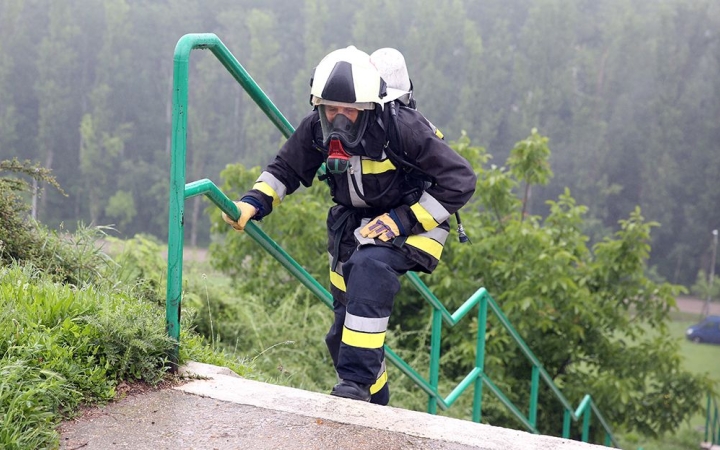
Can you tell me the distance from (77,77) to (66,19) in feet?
11.4

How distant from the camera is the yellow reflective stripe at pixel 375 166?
2.66 meters

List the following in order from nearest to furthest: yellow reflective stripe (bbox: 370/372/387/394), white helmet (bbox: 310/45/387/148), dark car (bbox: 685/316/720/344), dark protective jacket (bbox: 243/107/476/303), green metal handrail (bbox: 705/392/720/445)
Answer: white helmet (bbox: 310/45/387/148) → dark protective jacket (bbox: 243/107/476/303) → yellow reflective stripe (bbox: 370/372/387/394) → green metal handrail (bbox: 705/392/720/445) → dark car (bbox: 685/316/720/344)

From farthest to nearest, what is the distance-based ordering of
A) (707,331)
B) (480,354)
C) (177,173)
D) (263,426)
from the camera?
(707,331) < (480,354) < (177,173) < (263,426)

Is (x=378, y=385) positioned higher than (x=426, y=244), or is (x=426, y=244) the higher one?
(x=426, y=244)

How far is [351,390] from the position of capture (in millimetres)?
2537

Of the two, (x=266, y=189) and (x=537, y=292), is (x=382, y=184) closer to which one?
(x=266, y=189)

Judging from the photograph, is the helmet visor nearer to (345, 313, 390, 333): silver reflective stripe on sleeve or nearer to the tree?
(345, 313, 390, 333): silver reflective stripe on sleeve

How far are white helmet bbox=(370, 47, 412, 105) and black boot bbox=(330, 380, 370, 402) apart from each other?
0.99 meters

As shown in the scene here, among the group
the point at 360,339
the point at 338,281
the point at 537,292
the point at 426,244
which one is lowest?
the point at 537,292

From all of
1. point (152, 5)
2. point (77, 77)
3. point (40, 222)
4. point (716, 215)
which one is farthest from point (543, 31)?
point (40, 222)

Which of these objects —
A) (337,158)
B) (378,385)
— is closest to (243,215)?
(337,158)

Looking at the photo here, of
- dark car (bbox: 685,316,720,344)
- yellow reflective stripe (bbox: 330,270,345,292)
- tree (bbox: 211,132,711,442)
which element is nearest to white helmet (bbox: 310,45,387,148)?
yellow reflective stripe (bbox: 330,270,345,292)

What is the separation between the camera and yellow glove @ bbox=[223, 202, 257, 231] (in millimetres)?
2662

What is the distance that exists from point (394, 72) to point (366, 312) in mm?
868
